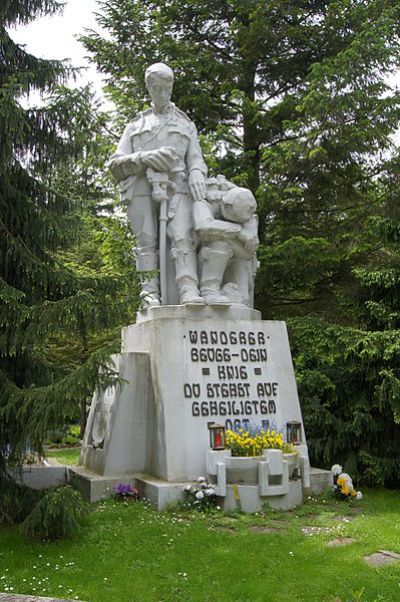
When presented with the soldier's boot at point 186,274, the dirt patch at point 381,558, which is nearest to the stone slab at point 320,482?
the dirt patch at point 381,558

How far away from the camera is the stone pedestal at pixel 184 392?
7.46 metres

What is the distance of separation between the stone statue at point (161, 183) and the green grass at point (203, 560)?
301 cm

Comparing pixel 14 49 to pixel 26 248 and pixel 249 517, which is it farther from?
pixel 249 517

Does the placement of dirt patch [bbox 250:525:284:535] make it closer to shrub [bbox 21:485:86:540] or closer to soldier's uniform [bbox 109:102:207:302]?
shrub [bbox 21:485:86:540]

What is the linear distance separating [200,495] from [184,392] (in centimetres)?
127

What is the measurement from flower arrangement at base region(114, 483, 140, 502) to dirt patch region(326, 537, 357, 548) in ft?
7.60

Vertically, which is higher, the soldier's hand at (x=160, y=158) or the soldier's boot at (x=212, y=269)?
the soldier's hand at (x=160, y=158)

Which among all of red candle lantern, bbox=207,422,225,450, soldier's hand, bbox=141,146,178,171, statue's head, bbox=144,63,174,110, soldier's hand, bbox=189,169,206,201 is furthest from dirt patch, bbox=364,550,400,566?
statue's head, bbox=144,63,174,110

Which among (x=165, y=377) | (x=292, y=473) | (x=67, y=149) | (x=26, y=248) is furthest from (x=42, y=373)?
(x=292, y=473)

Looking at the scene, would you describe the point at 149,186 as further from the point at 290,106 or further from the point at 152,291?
the point at 290,106

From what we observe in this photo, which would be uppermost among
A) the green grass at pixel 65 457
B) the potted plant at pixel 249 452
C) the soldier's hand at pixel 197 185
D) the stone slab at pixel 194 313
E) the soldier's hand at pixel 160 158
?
the soldier's hand at pixel 160 158

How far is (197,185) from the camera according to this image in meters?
8.58

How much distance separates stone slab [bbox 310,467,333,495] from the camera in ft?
25.3

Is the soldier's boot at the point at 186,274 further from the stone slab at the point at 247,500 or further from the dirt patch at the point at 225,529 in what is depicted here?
the dirt patch at the point at 225,529
